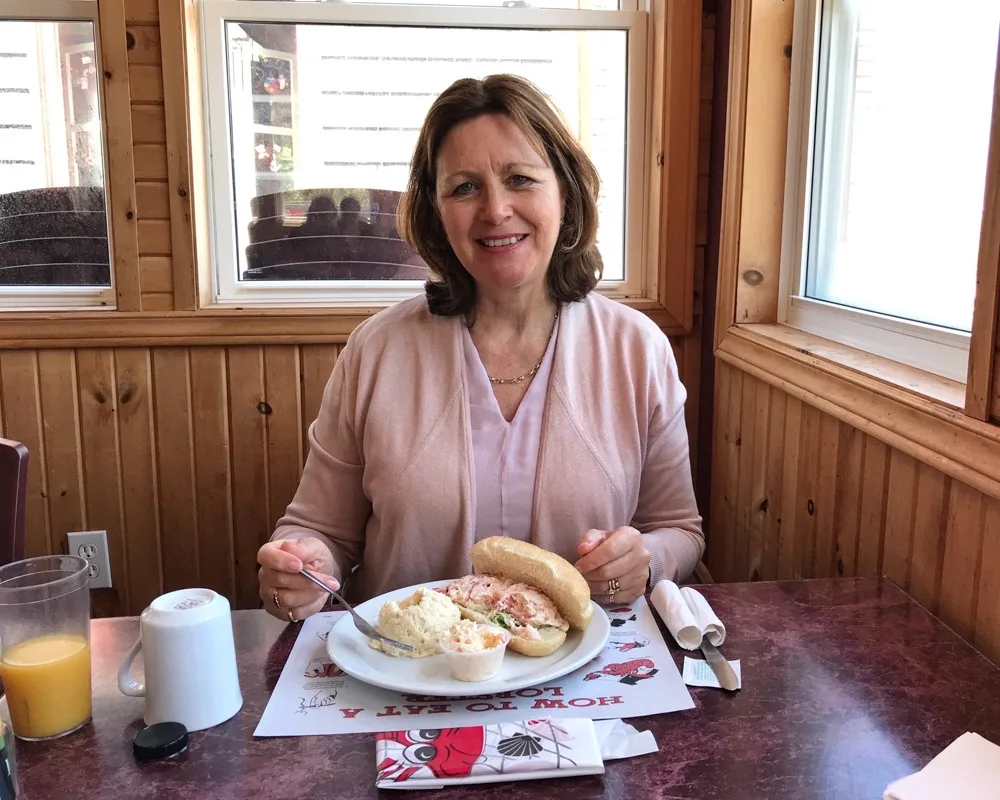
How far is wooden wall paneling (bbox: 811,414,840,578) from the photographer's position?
1.45 m

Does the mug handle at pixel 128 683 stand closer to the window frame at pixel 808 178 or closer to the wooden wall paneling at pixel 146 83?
the window frame at pixel 808 178

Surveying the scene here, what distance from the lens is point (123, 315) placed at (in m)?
2.00

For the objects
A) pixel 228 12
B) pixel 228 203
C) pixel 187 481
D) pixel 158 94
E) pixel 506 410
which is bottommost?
pixel 187 481

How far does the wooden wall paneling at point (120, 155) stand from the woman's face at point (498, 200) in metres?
0.89

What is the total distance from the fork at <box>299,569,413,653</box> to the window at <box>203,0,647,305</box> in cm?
111

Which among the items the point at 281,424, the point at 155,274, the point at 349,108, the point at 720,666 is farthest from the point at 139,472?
the point at 720,666

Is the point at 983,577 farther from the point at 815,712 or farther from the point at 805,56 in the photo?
the point at 805,56

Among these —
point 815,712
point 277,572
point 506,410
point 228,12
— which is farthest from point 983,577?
A: point 228,12

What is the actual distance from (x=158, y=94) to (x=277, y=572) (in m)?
1.31

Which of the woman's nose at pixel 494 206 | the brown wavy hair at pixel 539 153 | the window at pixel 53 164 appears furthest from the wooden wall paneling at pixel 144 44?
the woman's nose at pixel 494 206

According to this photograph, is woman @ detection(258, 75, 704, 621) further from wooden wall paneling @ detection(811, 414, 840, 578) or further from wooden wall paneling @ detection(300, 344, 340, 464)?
wooden wall paneling @ detection(300, 344, 340, 464)

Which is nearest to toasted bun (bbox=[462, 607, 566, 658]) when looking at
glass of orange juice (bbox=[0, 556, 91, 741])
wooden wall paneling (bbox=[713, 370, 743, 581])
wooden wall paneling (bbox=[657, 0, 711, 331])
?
glass of orange juice (bbox=[0, 556, 91, 741])

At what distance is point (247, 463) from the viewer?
2121mm

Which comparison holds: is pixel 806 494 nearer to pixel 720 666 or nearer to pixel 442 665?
pixel 720 666
